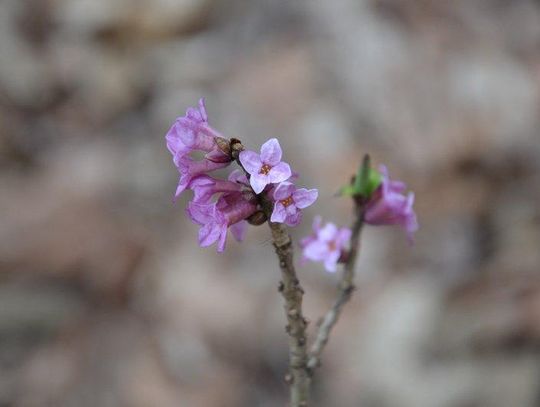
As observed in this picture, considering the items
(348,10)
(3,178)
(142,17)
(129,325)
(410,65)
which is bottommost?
(129,325)

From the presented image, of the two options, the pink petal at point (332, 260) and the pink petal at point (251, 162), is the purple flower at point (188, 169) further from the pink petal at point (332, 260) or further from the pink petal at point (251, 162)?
the pink petal at point (332, 260)

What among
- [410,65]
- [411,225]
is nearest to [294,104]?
[410,65]

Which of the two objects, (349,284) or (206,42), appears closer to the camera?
(349,284)

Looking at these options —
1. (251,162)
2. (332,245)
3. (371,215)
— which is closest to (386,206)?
(371,215)

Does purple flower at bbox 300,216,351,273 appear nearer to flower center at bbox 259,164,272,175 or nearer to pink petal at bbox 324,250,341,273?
pink petal at bbox 324,250,341,273

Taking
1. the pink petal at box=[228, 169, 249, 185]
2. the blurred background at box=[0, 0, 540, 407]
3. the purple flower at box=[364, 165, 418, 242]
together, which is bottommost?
the pink petal at box=[228, 169, 249, 185]

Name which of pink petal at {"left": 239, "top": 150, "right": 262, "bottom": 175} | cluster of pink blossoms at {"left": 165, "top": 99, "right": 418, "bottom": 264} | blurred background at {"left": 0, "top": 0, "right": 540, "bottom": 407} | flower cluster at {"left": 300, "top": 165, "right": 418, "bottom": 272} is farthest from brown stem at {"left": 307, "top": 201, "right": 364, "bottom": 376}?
blurred background at {"left": 0, "top": 0, "right": 540, "bottom": 407}

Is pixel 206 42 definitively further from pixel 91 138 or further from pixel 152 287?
pixel 152 287

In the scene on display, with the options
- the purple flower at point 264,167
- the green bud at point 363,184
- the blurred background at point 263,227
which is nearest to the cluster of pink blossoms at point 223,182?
the purple flower at point 264,167
